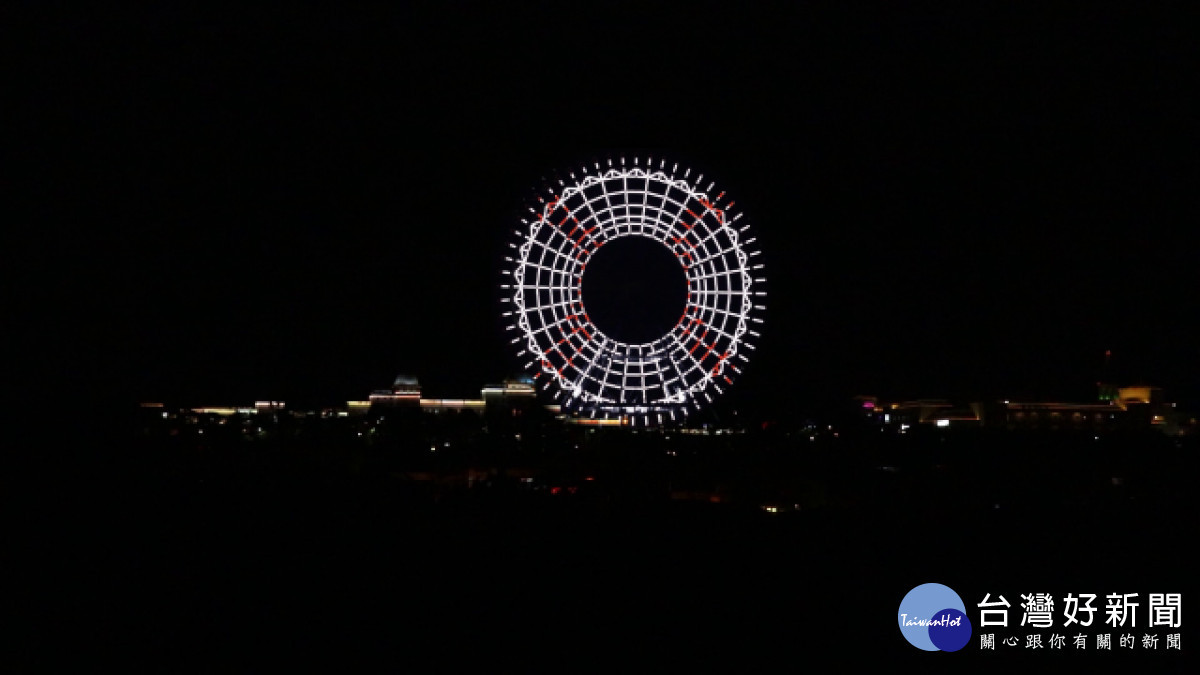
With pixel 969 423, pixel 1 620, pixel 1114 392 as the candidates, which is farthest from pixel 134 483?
pixel 1114 392

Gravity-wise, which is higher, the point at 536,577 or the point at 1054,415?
the point at 1054,415

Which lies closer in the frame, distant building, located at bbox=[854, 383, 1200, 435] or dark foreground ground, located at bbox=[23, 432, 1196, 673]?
dark foreground ground, located at bbox=[23, 432, 1196, 673]

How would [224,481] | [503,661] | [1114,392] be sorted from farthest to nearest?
[1114,392]
[224,481]
[503,661]

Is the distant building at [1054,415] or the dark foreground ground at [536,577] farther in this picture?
the distant building at [1054,415]

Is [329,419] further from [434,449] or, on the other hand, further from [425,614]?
[425,614]

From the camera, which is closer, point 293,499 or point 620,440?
point 293,499

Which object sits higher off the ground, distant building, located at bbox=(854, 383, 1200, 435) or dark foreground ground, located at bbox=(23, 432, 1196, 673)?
distant building, located at bbox=(854, 383, 1200, 435)

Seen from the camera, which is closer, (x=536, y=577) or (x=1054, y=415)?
(x=536, y=577)

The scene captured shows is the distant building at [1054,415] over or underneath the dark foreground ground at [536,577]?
over
